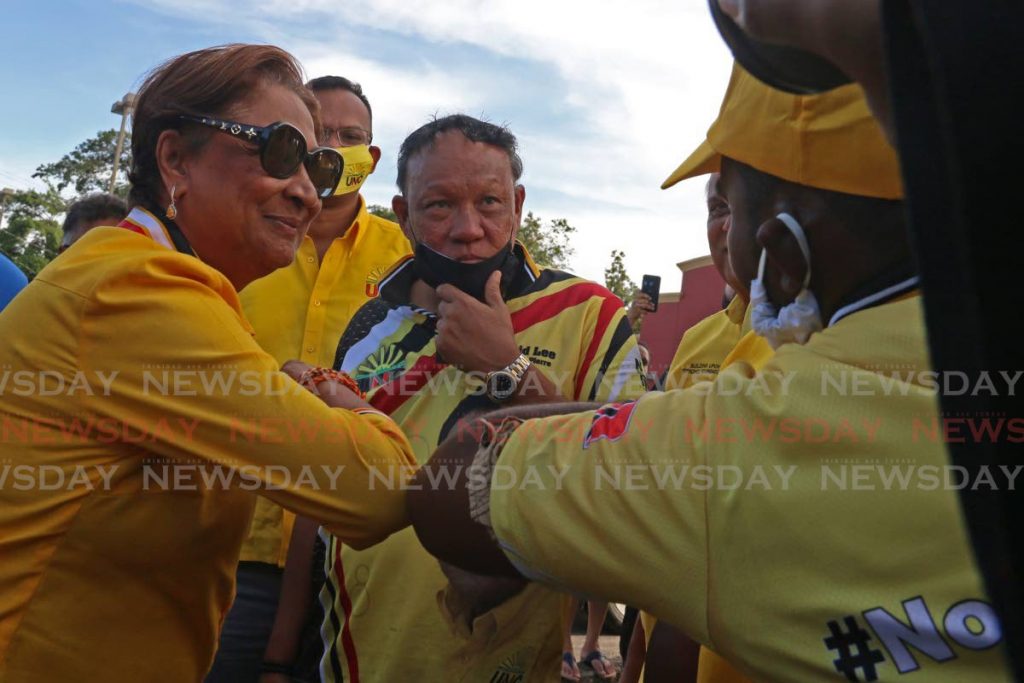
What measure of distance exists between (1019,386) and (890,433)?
540 mm

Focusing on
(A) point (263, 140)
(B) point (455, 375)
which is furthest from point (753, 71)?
(B) point (455, 375)

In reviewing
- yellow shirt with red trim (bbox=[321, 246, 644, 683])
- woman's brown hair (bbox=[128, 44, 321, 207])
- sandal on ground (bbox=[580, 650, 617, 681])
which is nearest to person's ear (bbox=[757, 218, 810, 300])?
yellow shirt with red trim (bbox=[321, 246, 644, 683])

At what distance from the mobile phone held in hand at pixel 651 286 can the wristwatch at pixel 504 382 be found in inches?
211

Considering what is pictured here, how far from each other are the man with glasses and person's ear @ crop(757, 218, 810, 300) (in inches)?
77.5

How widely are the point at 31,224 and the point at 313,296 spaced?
4595 cm

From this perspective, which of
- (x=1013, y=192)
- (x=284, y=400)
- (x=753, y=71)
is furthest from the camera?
(x=284, y=400)

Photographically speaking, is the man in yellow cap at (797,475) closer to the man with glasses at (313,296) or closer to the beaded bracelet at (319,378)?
the beaded bracelet at (319,378)

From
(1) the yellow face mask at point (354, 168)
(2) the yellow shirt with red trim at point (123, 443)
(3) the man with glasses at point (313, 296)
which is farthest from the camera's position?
(1) the yellow face mask at point (354, 168)

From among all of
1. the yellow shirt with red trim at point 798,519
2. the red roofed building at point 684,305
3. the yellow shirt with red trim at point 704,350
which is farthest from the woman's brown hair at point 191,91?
the red roofed building at point 684,305

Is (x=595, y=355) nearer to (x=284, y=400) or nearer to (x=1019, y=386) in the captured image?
(x=284, y=400)

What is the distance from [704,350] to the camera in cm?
376

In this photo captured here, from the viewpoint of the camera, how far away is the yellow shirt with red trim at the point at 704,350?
3684mm

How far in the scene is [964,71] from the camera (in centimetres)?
57

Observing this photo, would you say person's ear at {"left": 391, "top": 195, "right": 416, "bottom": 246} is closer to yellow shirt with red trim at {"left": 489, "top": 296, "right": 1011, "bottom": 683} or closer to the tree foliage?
yellow shirt with red trim at {"left": 489, "top": 296, "right": 1011, "bottom": 683}
